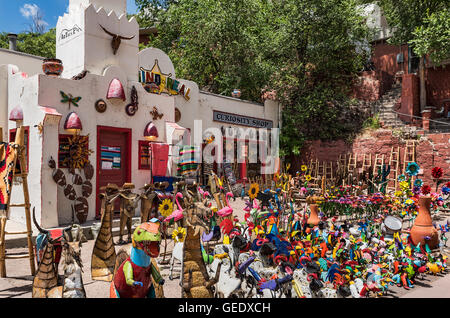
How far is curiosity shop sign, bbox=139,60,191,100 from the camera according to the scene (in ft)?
33.8

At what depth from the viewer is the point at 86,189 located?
791 cm

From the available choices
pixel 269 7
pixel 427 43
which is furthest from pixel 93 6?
pixel 427 43

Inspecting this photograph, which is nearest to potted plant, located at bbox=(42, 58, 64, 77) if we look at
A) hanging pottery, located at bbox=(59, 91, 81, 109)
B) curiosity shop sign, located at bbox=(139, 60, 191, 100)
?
hanging pottery, located at bbox=(59, 91, 81, 109)

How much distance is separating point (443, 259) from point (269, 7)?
14.8 metres

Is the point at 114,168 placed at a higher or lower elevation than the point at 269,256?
higher

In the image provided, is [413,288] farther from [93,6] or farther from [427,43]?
[427,43]

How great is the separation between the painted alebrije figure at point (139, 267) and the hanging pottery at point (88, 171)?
5.55m

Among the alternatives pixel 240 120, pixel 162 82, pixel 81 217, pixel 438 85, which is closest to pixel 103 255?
pixel 81 217

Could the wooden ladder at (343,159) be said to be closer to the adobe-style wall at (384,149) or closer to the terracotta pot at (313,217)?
the adobe-style wall at (384,149)

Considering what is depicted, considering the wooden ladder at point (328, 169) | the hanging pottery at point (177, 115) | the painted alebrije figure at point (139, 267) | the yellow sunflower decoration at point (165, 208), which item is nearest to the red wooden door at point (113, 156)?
the hanging pottery at point (177, 115)

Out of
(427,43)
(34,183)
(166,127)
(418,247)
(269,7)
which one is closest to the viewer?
(418,247)

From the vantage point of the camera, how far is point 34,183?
7.26m
